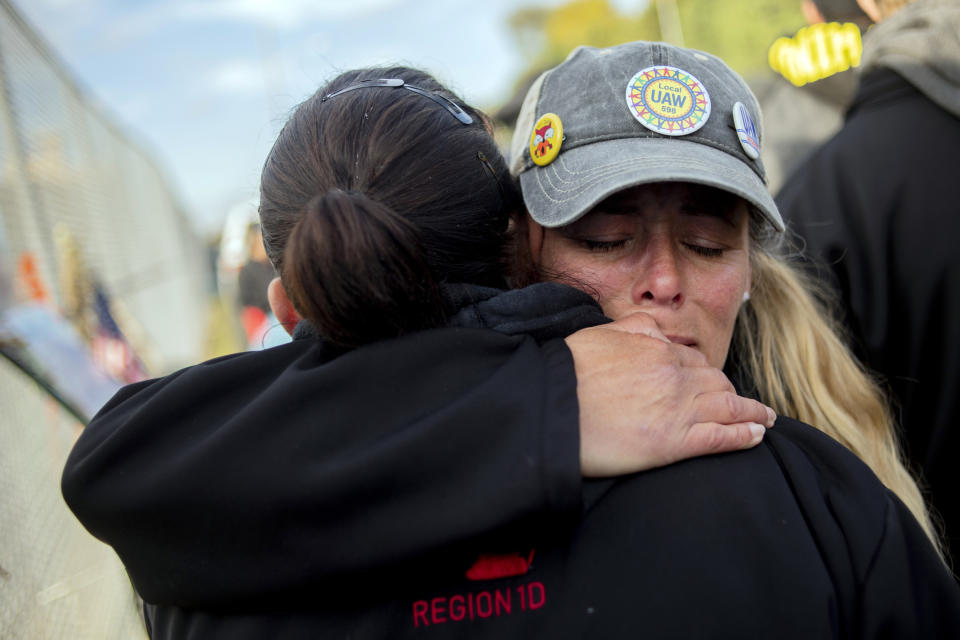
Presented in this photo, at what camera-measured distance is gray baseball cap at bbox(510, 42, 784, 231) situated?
136 cm

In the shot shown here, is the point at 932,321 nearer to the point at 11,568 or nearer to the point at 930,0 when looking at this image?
the point at 930,0

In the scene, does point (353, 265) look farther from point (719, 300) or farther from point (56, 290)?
point (56, 290)

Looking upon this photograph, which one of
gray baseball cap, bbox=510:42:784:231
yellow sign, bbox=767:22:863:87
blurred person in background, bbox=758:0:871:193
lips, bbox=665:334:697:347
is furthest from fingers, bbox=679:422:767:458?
yellow sign, bbox=767:22:863:87

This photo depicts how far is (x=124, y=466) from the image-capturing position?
1042mm

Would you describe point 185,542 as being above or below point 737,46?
above

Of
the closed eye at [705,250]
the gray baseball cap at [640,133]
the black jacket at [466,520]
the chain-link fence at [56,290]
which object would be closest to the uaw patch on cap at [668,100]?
the gray baseball cap at [640,133]

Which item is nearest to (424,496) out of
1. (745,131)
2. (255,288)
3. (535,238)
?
(535,238)

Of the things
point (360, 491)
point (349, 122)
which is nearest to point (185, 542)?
point (360, 491)

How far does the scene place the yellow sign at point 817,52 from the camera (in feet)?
8.65

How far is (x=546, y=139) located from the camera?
154cm

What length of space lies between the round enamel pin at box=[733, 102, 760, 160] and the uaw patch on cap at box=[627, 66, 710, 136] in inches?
2.9

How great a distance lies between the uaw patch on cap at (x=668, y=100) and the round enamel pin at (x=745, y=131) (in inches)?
2.9

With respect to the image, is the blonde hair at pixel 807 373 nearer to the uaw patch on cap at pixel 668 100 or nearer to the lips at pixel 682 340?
the lips at pixel 682 340

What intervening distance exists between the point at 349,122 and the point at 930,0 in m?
1.78
